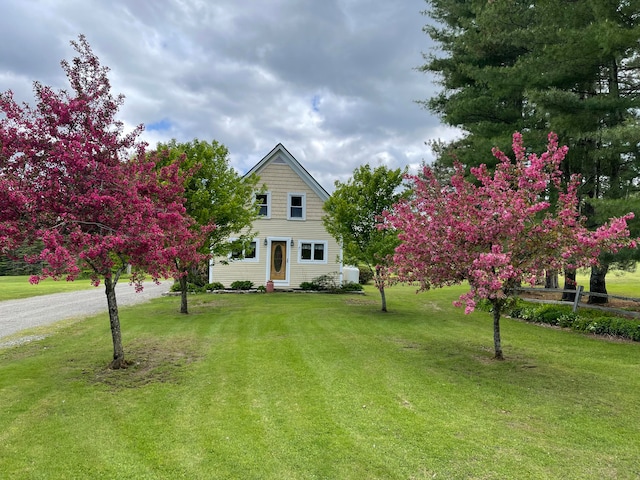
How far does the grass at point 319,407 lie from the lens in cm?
394

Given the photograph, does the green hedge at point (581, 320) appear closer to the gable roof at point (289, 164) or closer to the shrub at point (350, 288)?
the shrub at point (350, 288)

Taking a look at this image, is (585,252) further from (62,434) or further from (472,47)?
(472,47)

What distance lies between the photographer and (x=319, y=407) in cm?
529

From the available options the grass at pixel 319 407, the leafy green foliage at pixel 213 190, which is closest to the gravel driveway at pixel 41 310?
the grass at pixel 319 407

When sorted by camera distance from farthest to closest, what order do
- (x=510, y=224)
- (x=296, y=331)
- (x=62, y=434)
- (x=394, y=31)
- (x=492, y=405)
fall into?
1. (x=394, y=31)
2. (x=296, y=331)
3. (x=510, y=224)
4. (x=492, y=405)
5. (x=62, y=434)

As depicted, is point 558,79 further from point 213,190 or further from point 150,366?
point 150,366

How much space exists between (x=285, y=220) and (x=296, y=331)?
491 inches

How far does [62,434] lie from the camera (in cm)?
456

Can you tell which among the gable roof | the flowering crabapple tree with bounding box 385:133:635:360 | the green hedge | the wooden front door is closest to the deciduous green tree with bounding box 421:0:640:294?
the green hedge

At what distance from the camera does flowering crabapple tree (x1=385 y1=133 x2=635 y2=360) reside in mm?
6387

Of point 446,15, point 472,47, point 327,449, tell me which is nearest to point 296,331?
point 327,449

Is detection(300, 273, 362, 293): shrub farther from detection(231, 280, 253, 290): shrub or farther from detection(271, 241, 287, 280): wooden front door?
detection(231, 280, 253, 290): shrub

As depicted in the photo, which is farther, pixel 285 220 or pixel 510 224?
pixel 285 220

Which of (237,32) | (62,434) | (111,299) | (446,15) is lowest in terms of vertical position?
(62,434)
